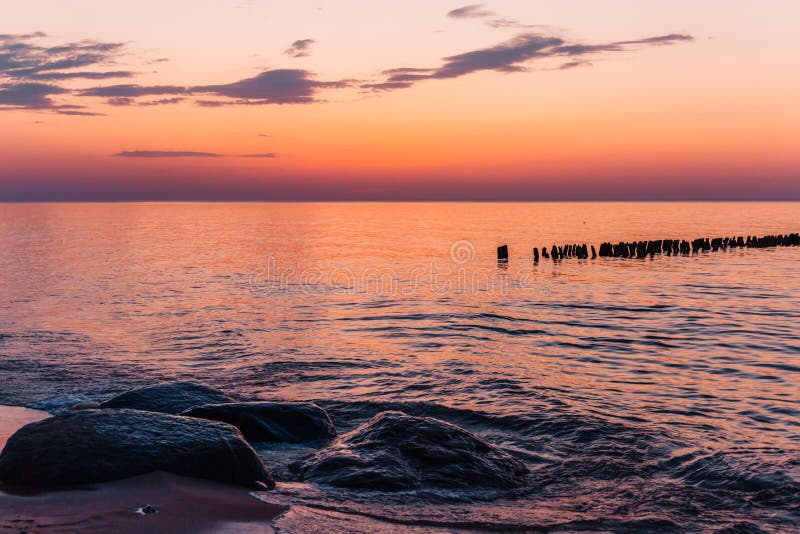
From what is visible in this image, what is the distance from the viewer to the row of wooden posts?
44.8 m

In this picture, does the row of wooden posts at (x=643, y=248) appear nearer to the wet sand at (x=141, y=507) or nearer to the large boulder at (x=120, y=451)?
the large boulder at (x=120, y=451)

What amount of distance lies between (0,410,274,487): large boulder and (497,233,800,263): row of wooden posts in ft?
122

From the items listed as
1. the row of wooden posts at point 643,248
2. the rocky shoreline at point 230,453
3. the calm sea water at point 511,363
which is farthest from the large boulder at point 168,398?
the row of wooden posts at point 643,248

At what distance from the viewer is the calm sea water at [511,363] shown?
7.69 metres

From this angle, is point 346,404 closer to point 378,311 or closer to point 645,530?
point 645,530

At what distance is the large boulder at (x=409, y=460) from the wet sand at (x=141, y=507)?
1.34 meters

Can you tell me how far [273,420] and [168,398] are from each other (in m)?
1.86

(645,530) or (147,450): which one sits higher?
(147,450)

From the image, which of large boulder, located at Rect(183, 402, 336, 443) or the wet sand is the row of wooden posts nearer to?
large boulder, located at Rect(183, 402, 336, 443)

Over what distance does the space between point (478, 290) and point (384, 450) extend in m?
22.5

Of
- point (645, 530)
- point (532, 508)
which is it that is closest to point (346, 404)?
point (532, 508)

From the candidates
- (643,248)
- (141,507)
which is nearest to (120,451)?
(141,507)

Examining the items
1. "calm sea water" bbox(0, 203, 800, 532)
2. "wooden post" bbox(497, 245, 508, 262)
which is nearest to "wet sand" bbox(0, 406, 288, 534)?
"calm sea water" bbox(0, 203, 800, 532)

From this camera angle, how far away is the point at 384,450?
330 inches
